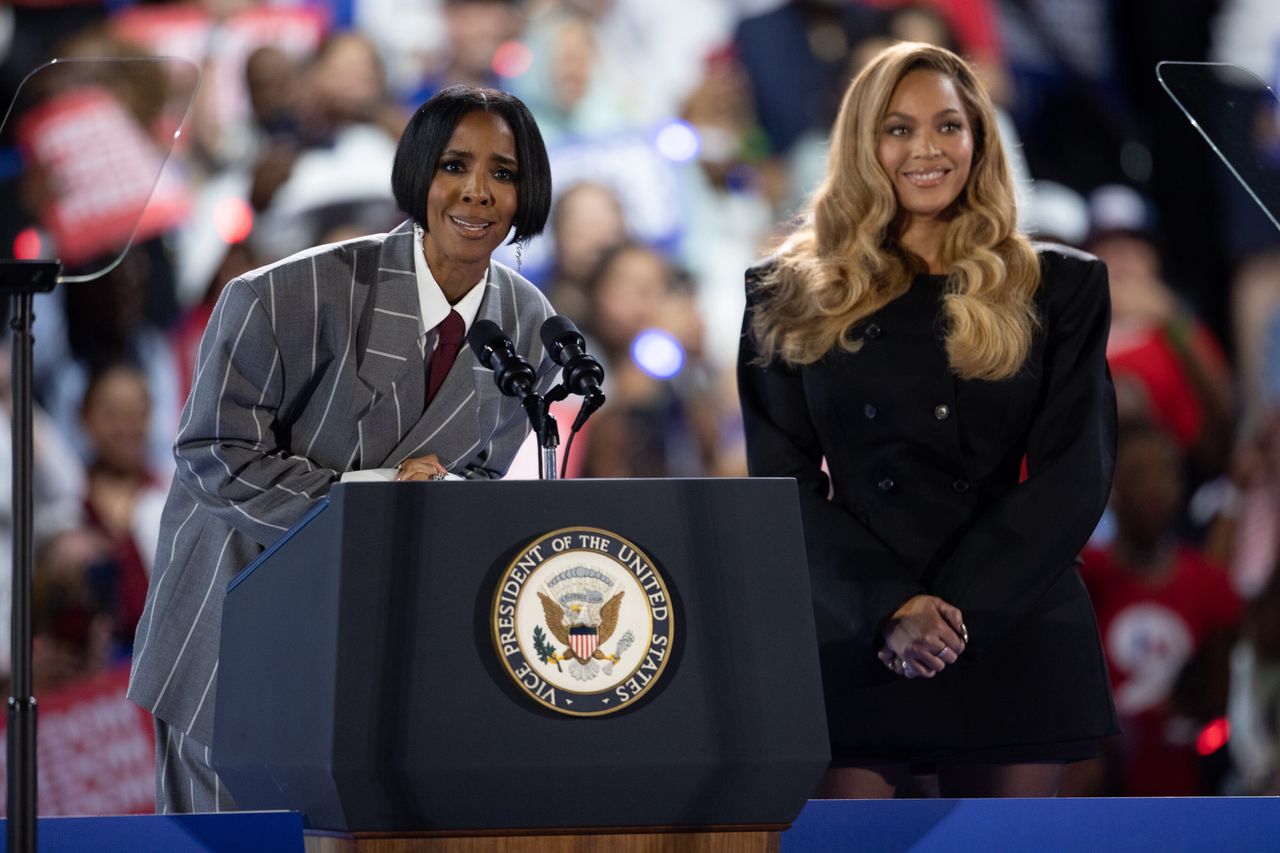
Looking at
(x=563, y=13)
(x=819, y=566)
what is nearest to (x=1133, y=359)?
(x=563, y=13)

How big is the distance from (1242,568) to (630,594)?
394cm

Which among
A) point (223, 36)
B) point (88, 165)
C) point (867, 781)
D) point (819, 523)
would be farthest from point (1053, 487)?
point (223, 36)

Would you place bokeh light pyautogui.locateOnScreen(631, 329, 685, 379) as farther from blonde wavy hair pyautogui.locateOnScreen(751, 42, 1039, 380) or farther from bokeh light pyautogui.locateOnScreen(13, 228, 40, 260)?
bokeh light pyautogui.locateOnScreen(13, 228, 40, 260)

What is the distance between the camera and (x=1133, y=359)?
496 cm

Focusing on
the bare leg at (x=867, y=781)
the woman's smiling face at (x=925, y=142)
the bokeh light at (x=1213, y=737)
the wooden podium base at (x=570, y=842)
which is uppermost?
the woman's smiling face at (x=925, y=142)

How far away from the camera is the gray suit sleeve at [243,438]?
1.88m

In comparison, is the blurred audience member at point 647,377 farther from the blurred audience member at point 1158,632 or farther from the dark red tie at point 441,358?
the dark red tie at point 441,358

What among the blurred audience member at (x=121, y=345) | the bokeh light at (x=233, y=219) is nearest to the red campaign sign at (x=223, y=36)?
the bokeh light at (x=233, y=219)

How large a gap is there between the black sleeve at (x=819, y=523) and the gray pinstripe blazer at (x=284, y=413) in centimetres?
44

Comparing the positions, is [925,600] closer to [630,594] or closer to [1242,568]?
[630,594]

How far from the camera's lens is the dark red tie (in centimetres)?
203

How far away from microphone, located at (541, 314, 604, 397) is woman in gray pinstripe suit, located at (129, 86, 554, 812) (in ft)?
1.04

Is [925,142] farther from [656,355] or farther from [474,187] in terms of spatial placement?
[656,355]

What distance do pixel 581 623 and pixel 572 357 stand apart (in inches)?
14.0
